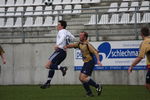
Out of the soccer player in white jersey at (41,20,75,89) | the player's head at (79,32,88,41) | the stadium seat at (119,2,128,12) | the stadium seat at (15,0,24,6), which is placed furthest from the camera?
the stadium seat at (15,0,24,6)

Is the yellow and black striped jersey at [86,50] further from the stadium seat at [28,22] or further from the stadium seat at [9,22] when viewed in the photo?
the stadium seat at [9,22]

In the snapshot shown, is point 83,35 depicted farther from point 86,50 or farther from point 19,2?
point 19,2

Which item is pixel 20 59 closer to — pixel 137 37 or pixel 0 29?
pixel 0 29

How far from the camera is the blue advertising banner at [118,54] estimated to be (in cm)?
2158

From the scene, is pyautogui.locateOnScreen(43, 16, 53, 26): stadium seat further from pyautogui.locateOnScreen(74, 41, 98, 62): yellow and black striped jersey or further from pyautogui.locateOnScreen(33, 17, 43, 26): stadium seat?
pyautogui.locateOnScreen(74, 41, 98, 62): yellow and black striped jersey

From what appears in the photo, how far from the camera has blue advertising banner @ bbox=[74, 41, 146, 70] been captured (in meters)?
21.6

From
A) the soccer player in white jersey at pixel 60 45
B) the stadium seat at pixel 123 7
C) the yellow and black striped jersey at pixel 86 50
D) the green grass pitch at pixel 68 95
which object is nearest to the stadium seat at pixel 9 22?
the stadium seat at pixel 123 7

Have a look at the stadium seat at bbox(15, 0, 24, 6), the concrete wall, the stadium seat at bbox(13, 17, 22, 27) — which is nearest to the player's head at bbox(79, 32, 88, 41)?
the concrete wall

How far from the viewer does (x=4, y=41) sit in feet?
78.4

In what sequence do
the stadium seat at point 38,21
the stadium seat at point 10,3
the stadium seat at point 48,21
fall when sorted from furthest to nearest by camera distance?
the stadium seat at point 10,3, the stadium seat at point 38,21, the stadium seat at point 48,21

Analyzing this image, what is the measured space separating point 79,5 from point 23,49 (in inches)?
274

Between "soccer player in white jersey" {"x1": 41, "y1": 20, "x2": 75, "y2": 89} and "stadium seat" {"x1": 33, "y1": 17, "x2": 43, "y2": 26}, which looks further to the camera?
"stadium seat" {"x1": 33, "y1": 17, "x2": 43, "y2": 26}

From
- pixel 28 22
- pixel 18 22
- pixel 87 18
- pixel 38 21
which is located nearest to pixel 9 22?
pixel 28 22

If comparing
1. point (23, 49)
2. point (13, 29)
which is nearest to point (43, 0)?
point (13, 29)
